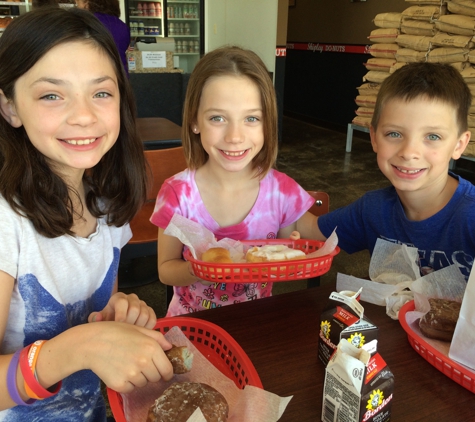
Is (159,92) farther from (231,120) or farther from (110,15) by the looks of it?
(231,120)

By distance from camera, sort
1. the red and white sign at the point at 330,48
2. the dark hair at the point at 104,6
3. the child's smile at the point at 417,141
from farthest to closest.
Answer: the red and white sign at the point at 330,48, the dark hair at the point at 104,6, the child's smile at the point at 417,141

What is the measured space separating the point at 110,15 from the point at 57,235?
3295 millimetres

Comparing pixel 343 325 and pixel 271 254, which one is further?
pixel 271 254

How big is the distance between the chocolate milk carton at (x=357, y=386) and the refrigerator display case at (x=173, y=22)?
7.69m

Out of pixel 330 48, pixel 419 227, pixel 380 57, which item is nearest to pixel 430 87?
pixel 419 227

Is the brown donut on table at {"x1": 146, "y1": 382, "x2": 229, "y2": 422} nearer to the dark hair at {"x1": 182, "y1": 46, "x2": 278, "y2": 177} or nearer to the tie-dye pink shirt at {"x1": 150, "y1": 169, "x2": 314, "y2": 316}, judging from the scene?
the tie-dye pink shirt at {"x1": 150, "y1": 169, "x2": 314, "y2": 316}

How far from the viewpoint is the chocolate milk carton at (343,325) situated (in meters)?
0.68

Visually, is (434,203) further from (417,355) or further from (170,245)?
(170,245)

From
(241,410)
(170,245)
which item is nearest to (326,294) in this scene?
(241,410)

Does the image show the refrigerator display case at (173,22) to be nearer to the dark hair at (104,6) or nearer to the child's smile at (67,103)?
the dark hair at (104,6)

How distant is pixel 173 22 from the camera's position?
806 centimetres

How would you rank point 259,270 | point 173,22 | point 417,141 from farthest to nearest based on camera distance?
point 173,22
point 417,141
point 259,270

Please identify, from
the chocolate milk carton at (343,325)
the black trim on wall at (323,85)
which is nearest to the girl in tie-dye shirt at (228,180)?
the chocolate milk carton at (343,325)

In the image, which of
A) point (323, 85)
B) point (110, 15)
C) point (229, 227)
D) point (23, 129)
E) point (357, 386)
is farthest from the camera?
point (323, 85)
